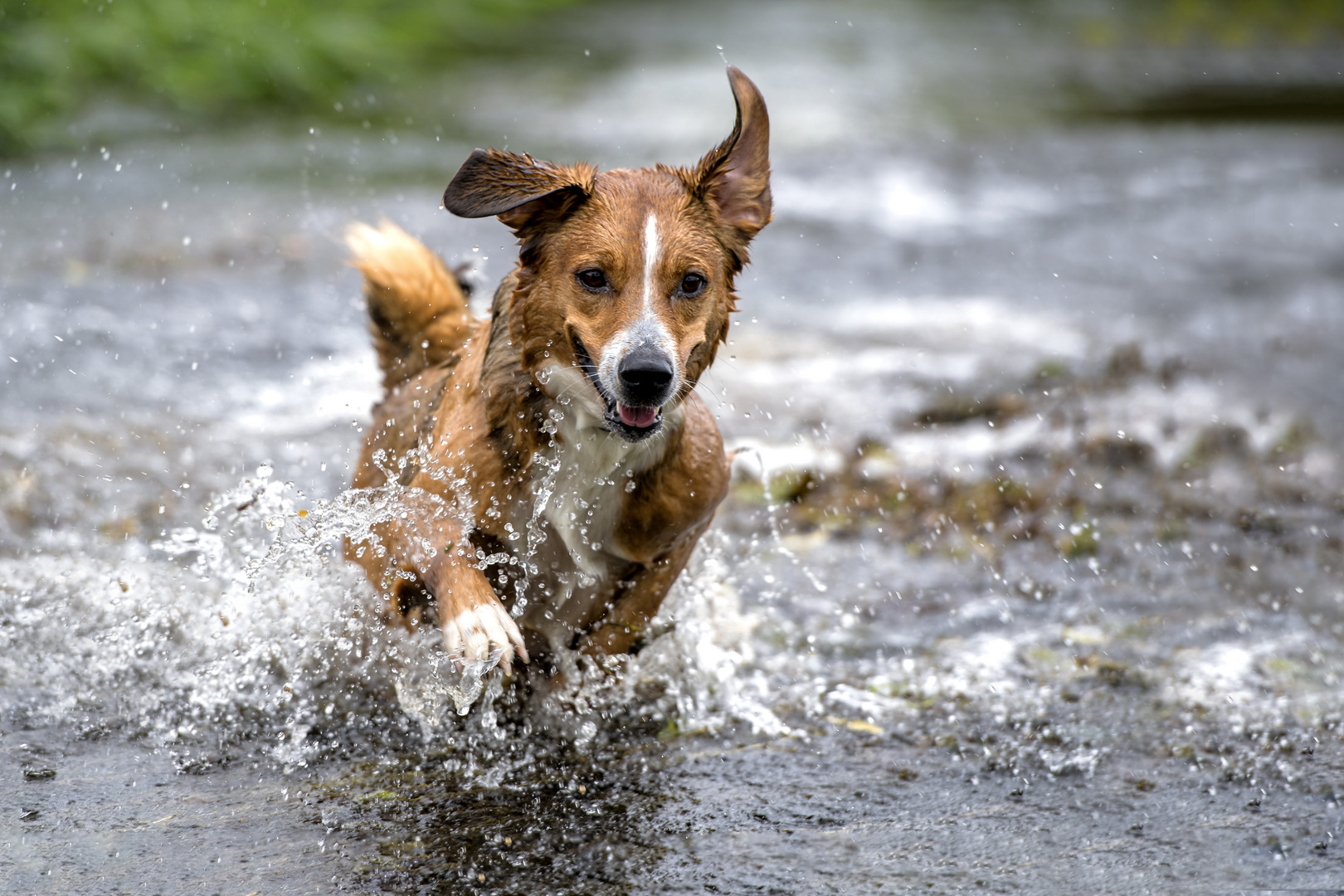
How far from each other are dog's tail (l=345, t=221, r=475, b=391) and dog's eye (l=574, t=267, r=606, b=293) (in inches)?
45.2

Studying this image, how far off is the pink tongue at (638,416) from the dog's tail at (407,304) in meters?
1.25

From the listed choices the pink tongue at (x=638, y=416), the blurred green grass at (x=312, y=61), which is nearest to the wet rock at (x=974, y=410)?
the pink tongue at (x=638, y=416)

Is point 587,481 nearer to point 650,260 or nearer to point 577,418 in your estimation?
point 577,418

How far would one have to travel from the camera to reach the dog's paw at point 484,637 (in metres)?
3.76

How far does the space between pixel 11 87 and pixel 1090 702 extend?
1235cm

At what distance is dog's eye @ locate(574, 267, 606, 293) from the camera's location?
3.91m

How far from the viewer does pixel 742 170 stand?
13.7 feet

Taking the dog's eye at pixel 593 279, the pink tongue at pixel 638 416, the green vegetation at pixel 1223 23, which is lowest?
the green vegetation at pixel 1223 23

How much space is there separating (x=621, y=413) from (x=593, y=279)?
1.31ft

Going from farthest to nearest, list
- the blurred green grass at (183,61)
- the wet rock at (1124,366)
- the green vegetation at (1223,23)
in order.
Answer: the green vegetation at (1223,23) → the blurred green grass at (183,61) → the wet rock at (1124,366)

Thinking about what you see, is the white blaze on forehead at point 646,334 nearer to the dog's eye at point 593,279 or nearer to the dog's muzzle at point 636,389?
the dog's muzzle at point 636,389

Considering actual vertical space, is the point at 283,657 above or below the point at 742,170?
below

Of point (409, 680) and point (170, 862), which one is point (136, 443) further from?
point (170, 862)

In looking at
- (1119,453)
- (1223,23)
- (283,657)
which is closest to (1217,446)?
(1119,453)
